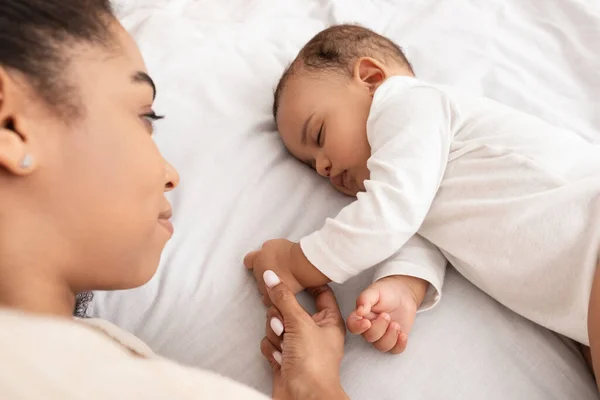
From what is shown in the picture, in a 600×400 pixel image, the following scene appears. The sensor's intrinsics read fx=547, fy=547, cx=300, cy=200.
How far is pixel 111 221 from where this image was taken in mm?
613

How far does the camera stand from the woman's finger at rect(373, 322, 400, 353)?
2.61ft

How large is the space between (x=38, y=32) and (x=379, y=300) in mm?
585

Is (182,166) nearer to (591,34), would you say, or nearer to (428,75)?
(428,75)

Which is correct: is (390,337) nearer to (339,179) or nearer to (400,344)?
(400,344)

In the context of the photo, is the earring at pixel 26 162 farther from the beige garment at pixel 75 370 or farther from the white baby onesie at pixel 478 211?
the white baby onesie at pixel 478 211

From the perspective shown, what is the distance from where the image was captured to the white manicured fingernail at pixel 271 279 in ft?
2.72

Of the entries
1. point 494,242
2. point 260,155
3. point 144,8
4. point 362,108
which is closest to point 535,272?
point 494,242

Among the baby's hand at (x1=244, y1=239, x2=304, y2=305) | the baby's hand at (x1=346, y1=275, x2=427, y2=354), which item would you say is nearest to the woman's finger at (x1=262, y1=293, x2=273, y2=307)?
the baby's hand at (x1=244, y1=239, x2=304, y2=305)

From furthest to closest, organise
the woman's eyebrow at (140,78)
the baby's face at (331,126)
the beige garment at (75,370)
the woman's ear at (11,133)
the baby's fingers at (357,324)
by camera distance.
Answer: the baby's face at (331,126)
the baby's fingers at (357,324)
the woman's eyebrow at (140,78)
the woman's ear at (11,133)
the beige garment at (75,370)

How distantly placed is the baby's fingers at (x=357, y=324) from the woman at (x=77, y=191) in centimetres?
12

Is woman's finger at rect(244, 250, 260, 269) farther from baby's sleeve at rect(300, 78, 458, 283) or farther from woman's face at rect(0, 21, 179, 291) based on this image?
woman's face at rect(0, 21, 179, 291)

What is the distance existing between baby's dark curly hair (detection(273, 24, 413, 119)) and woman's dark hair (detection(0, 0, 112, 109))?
57 cm

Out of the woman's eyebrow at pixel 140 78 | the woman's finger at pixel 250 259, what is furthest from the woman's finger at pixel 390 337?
the woman's eyebrow at pixel 140 78

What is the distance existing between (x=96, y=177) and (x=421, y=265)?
1.80 feet
